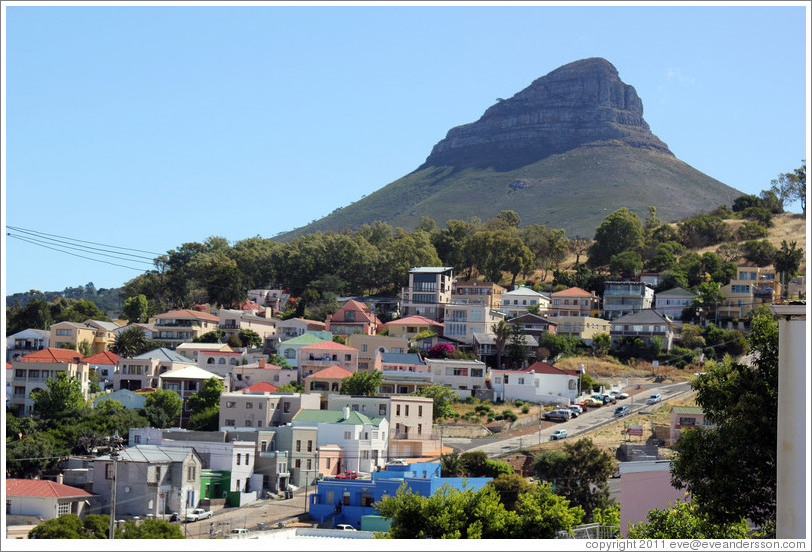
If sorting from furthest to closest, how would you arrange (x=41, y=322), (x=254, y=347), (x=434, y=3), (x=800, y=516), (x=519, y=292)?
1. (x=41, y=322)
2. (x=519, y=292)
3. (x=254, y=347)
4. (x=434, y=3)
5. (x=800, y=516)

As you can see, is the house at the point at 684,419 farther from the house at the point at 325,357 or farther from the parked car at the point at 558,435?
the house at the point at 325,357

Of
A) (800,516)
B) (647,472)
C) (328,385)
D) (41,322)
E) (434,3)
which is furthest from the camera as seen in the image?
(41,322)

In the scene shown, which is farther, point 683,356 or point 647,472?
point 683,356

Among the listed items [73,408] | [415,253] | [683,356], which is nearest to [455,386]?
[683,356]

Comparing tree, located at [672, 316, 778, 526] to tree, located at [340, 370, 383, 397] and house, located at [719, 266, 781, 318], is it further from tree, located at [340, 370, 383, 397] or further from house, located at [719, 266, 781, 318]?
house, located at [719, 266, 781, 318]

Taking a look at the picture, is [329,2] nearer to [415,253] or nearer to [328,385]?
[328,385]

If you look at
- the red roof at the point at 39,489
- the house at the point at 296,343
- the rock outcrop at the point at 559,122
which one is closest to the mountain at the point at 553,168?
the rock outcrop at the point at 559,122
